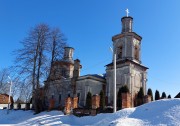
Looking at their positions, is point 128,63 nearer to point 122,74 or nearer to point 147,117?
point 122,74

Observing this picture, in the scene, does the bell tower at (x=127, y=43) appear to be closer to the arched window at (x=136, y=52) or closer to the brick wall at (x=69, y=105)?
the arched window at (x=136, y=52)

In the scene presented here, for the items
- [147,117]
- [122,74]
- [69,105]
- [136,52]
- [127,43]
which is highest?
[127,43]

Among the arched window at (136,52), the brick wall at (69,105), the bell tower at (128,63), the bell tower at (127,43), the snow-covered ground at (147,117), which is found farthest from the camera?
the arched window at (136,52)

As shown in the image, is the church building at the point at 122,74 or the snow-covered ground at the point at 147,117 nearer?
the snow-covered ground at the point at 147,117

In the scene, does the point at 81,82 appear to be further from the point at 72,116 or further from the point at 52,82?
the point at 72,116

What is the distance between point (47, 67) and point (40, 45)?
3.20 meters

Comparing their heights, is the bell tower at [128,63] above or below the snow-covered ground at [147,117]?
above

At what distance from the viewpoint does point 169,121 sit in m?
13.9

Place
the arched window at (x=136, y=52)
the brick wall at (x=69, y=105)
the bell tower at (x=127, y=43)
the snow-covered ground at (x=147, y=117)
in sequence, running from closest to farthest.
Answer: the snow-covered ground at (x=147, y=117) < the brick wall at (x=69, y=105) < the bell tower at (x=127, y=43) < the arched window at (x=136, y=52)

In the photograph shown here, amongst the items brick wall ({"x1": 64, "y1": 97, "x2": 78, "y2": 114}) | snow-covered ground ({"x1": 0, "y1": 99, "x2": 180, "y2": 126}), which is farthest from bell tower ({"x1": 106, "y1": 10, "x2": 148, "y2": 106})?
snow-covered ground ({"x1": 0, "y1": 99, "x2": 180, "y2": 126})

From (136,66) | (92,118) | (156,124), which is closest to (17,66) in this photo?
(92,118)

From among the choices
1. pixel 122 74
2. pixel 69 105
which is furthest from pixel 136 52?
pixel 69 105

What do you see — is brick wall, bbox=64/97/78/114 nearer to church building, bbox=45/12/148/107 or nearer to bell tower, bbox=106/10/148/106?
church building, bbox=45/12/148/107

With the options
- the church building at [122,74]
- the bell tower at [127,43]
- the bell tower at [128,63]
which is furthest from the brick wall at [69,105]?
the bell tower at [127,43]
